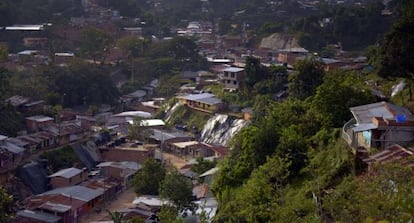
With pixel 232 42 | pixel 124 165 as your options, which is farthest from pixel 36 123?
pixel 232 42

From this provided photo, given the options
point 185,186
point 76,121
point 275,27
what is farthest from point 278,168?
point 275,27

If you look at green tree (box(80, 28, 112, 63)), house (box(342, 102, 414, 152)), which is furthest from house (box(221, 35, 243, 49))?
house (box(342, 102, 414, 152))

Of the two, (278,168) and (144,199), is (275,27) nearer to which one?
(144,199)

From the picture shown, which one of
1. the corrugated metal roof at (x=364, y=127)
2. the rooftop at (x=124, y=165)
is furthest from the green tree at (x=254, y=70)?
the corrugated metal roof at (x=364, y=127)

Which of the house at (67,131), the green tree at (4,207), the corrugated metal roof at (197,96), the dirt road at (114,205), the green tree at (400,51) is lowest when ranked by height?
the dirt road at (114,205)

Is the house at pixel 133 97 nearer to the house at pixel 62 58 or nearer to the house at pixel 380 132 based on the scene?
the house at pixel 62 58

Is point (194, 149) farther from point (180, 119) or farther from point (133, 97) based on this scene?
point (133, 97)
